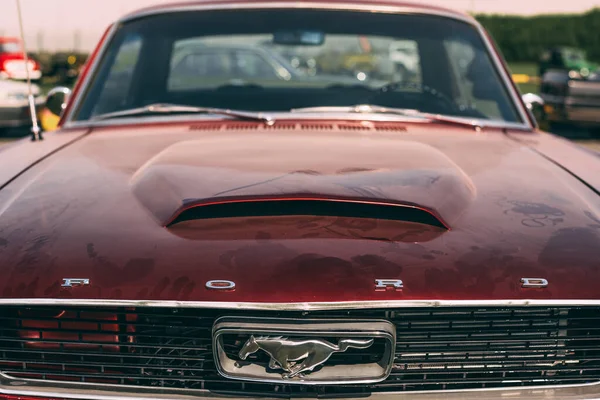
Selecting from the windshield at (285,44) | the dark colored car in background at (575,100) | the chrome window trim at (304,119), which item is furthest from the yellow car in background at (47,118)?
the dark colored car in background at (575,100)

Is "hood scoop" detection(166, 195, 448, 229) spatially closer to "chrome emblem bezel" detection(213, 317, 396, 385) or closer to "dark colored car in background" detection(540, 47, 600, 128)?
"chrome emblem bezel" detection(213, 317, 396, 385)

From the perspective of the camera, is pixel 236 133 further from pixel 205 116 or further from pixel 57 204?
pixel 57 204

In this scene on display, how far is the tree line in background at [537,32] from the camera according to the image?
45.6 metres

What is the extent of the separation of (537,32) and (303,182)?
48403 millimetres

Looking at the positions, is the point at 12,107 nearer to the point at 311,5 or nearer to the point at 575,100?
the point at 575,100

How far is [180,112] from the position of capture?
312 centimetres

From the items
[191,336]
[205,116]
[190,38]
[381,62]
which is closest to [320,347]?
Answer: [191,336]

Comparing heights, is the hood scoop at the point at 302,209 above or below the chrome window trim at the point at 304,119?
above

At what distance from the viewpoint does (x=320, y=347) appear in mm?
1702

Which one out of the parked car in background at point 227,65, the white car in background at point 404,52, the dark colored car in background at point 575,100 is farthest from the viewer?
the dark colored car in background at point 575,100

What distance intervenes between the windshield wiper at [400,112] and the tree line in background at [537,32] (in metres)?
44.9

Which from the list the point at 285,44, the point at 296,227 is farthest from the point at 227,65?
the point at 296,227

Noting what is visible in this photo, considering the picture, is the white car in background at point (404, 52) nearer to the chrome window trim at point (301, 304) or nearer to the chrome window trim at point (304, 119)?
the chrome window trim at point (304, 119)

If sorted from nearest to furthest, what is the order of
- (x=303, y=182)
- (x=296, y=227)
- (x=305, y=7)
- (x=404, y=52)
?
1. (x=296, y=227)
2. (x=303, y=182)
3. (x=305, y=7)
4. (x=404, y=52)
